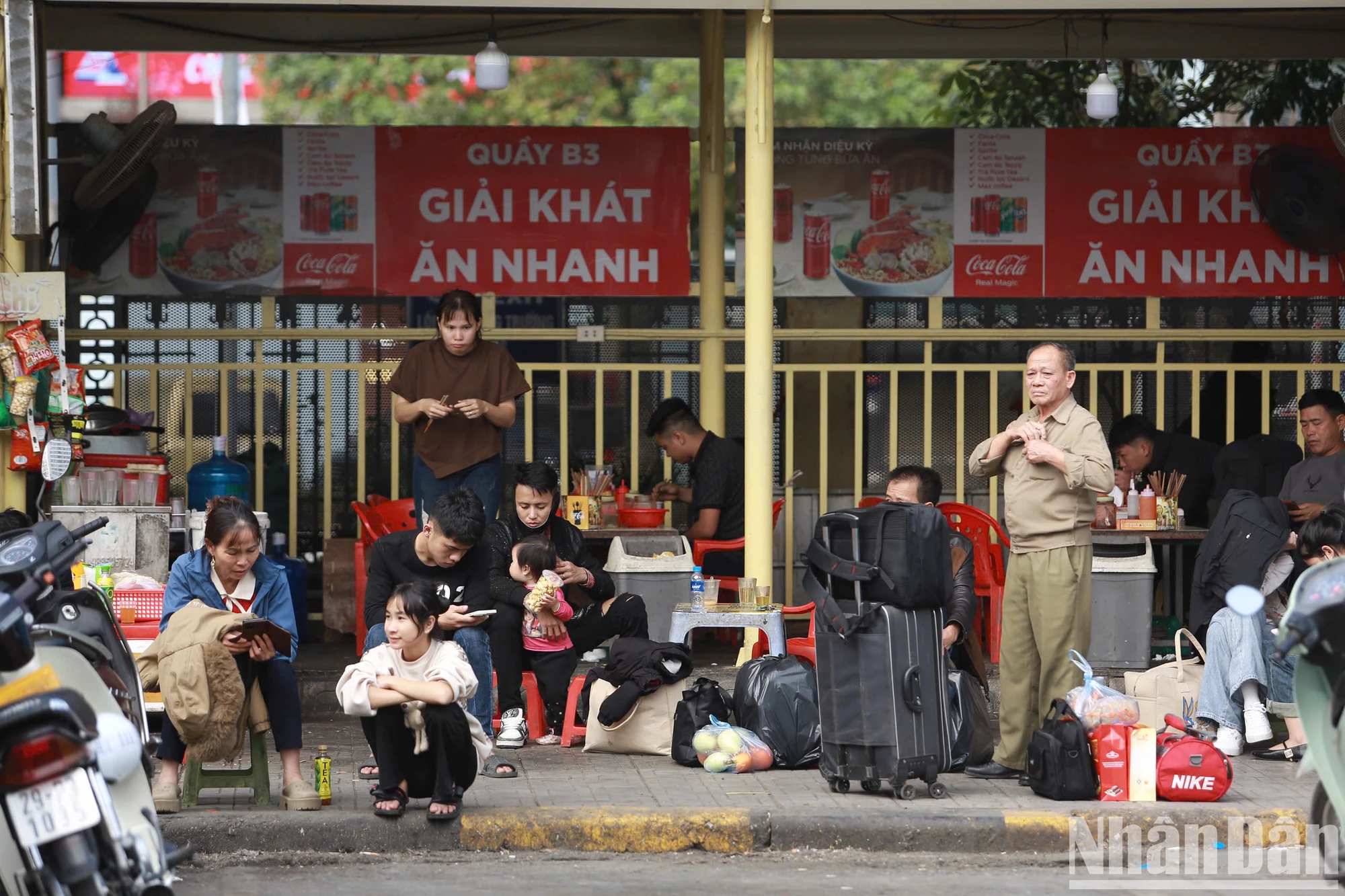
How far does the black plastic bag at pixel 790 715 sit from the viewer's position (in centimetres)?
727

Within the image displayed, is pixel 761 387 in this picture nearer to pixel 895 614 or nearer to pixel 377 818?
pixel 895 614

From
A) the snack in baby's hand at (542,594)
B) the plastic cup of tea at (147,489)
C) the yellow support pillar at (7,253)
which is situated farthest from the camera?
the plastic cup of tea at (147,489)

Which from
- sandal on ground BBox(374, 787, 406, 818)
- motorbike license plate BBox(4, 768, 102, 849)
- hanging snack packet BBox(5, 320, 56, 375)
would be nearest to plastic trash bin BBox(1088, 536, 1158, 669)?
sandal on ground BBox(374, 787, 406, 818)

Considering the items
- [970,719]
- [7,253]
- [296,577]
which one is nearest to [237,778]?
[970,719]

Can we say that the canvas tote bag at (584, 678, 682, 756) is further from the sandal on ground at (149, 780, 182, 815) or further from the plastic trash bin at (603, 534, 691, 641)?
the sandal on ground at (149, 780, 182, 815)

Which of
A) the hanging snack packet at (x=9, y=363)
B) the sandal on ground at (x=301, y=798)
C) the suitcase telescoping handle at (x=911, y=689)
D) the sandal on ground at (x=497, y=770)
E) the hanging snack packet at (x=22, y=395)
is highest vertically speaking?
the hanging snack packet at (x=9, y=363)

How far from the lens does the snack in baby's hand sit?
25.3 ft

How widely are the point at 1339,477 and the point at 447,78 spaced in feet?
71.5

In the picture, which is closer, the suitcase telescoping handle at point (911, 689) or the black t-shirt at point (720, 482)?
the suitcase telescoping handle at point (911, 689)

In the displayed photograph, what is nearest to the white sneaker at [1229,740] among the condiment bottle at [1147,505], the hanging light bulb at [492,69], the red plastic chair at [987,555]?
the red plastic chair at [987,555]

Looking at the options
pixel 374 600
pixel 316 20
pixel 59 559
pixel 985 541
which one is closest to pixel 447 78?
pixel 316 20

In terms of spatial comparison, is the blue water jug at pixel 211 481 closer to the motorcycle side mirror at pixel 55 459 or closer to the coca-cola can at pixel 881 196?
the motorcycle side mirror at pixel 55 459

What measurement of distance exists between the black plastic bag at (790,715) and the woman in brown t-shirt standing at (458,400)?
205cm

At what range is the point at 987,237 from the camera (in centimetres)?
1055
